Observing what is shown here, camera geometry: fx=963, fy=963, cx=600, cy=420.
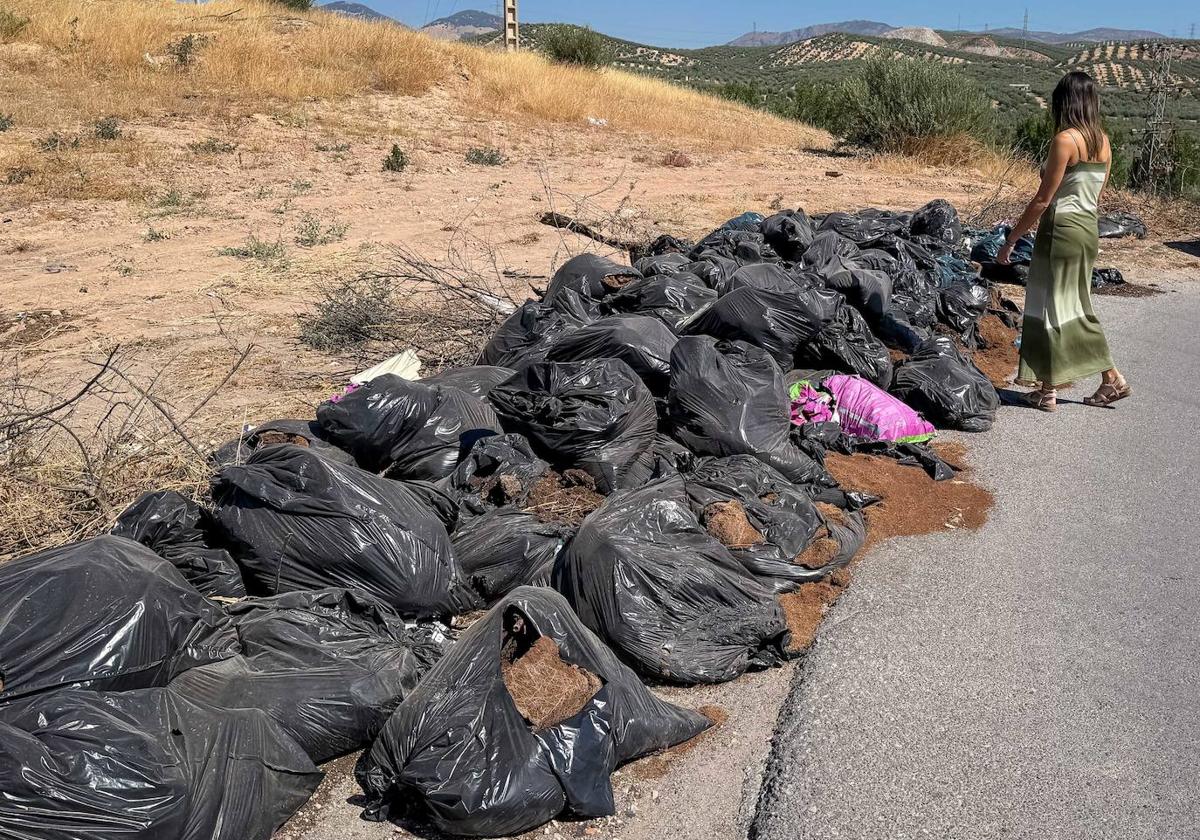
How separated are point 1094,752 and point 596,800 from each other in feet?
4.68

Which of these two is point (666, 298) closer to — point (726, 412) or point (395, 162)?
point (726, 412)

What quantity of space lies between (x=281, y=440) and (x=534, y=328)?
157 cm

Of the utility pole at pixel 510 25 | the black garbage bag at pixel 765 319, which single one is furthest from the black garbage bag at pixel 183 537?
the utility pole at pixel 510 25

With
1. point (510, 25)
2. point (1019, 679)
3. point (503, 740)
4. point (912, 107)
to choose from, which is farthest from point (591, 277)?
point (510, 25)

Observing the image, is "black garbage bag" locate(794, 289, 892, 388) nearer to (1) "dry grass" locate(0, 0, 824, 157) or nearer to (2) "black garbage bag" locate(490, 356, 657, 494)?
(2) "black garbage bag" locate(490, 356, 657, 494)

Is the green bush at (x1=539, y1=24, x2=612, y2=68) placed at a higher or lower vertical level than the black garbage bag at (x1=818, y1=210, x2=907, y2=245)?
higher

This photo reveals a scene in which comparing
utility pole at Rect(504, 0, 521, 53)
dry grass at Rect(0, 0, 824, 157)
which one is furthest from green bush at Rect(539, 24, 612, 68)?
dry grass at Rect(0, 0, 824, 157)

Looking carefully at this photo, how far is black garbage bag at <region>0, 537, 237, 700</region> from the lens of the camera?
7.45 feet

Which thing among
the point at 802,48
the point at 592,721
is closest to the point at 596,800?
the point at 592,721

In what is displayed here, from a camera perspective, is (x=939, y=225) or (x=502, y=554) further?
(x=939, y=225)

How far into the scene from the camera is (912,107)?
14.7 meters

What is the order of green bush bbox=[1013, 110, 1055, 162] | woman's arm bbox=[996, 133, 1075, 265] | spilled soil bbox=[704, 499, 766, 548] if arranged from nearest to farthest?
spilled soil bbox=[704, 499, 766, 548], woman's arm bbox=[996, 133, 1075, 265], green bush bbox=[1013, 110, 1055, 162]

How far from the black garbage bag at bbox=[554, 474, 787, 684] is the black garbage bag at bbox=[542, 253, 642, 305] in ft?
7.85

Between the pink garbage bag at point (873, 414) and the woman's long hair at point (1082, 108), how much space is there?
1658 mm
